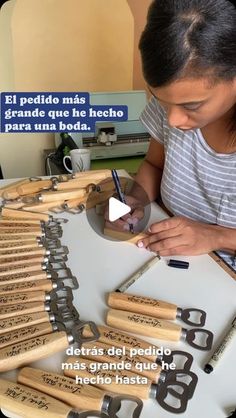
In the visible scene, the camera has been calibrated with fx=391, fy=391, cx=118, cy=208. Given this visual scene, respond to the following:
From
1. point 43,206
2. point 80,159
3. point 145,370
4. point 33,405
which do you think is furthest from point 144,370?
point 80,159

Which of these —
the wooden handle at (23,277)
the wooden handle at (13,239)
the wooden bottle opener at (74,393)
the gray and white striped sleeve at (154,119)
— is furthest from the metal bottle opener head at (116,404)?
the gray and white striped sleeve at (154,119)

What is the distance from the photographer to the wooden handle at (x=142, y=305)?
0.47 metres

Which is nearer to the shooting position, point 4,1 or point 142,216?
point 142,216

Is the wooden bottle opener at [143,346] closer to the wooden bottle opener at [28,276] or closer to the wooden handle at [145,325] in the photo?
the wooden handle at [145,325]

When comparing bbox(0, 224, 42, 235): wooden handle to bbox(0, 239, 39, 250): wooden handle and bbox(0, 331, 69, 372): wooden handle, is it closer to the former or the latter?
bbox(0, 239, 39, 250): wooden handle

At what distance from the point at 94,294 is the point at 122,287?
0.04m

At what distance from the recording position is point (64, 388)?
1.19 ft

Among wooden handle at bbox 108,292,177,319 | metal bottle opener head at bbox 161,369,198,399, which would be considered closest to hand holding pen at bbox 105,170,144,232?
wooden handle at bbox 108,292,177,319

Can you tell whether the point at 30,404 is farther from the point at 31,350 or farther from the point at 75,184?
the point at 75,184

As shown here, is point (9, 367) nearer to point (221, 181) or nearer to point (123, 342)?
point (123, 342)

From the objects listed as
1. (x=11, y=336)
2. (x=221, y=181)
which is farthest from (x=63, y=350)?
(x=221, y=181)

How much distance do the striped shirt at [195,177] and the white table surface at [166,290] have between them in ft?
0.42

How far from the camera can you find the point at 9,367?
1.29ft

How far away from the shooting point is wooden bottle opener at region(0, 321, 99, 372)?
1.29 feet
